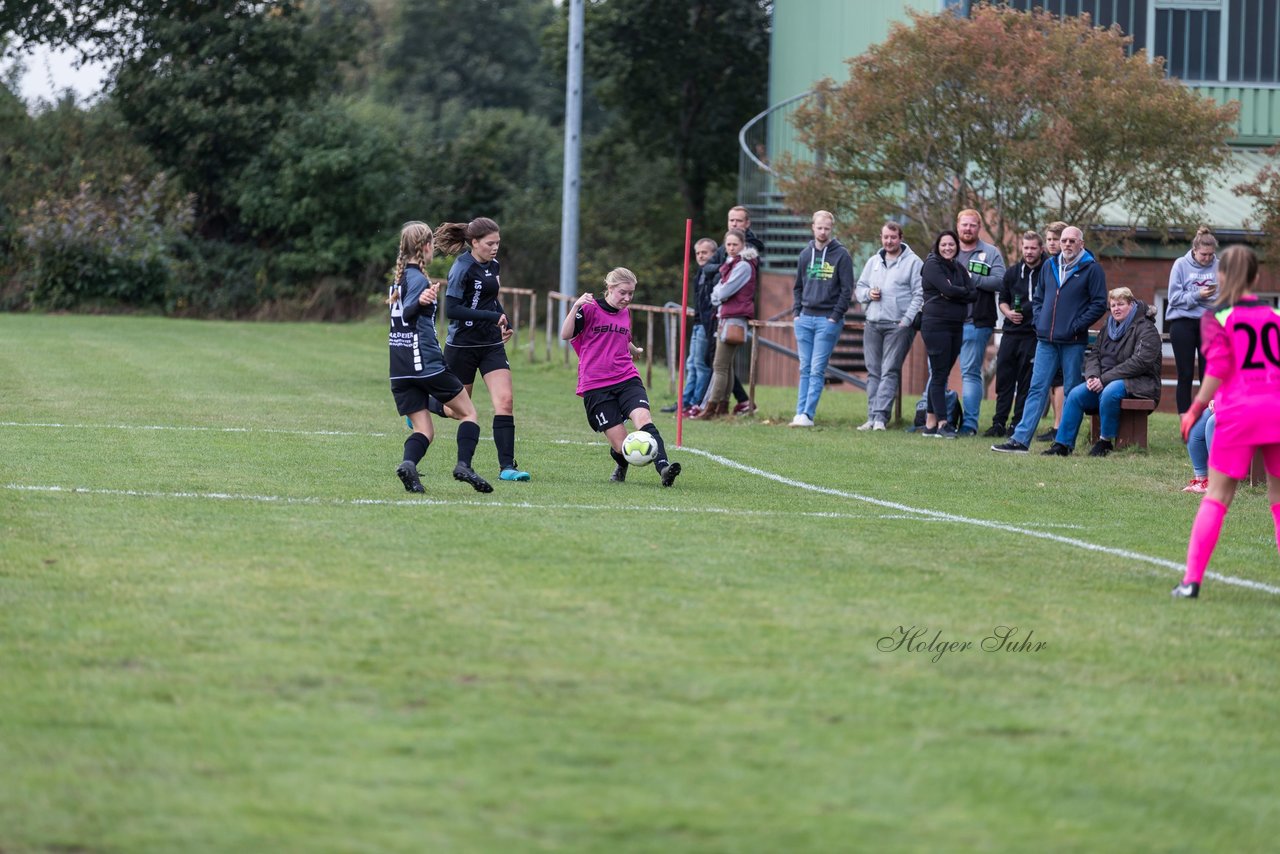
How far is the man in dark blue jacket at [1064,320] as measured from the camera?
14.8 metres

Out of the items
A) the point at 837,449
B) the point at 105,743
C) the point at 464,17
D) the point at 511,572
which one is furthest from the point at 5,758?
the point at 464,17

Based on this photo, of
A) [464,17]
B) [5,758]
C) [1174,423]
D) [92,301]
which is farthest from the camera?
[464,17]

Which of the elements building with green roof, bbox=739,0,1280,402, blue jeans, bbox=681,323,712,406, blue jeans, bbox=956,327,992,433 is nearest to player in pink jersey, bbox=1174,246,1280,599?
blue jeans, bbox=956,327,992,433

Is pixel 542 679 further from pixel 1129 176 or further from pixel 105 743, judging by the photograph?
pixel 1129 176

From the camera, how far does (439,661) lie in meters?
5.93

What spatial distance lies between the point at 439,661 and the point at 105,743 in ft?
4.41

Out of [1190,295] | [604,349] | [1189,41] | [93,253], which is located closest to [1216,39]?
[1189,41]

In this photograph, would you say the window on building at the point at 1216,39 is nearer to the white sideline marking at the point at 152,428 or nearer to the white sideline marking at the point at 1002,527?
the white sideline marking at the point at 1002,527

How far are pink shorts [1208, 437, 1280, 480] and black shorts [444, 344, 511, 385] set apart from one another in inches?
207

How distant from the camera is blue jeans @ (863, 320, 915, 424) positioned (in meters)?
16.9

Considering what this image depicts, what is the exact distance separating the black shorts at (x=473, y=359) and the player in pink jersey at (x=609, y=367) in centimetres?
48

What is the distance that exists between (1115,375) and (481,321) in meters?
6.39

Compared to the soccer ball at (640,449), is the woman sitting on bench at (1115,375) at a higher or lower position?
higher

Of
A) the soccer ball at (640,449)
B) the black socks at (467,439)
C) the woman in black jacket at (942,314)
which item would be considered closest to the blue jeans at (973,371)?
the woman in black jacket at (942,314)
